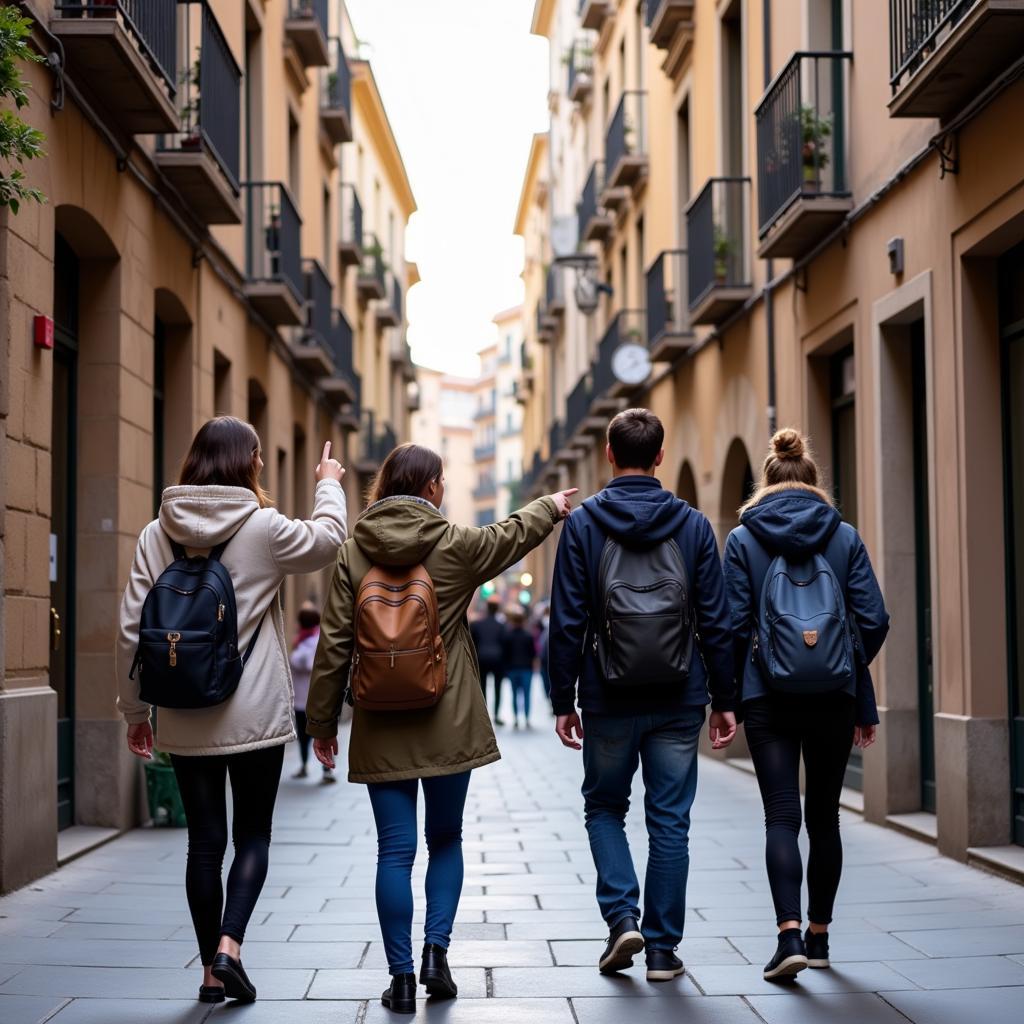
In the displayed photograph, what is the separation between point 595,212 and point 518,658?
290 inches

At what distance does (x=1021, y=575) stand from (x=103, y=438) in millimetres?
5832

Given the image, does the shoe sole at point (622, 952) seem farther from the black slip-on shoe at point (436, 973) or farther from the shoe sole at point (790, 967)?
the black slip-on shoe at point (436, 973)

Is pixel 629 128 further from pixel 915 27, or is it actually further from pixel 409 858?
pixel 409 858

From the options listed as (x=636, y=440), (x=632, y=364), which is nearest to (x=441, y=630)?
(x=636, y=440)

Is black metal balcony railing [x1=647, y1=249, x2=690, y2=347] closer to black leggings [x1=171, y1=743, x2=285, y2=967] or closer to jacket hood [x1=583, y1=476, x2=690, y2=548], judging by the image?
jacket hood [x1=583, y1=476, x2=690, y2=548]

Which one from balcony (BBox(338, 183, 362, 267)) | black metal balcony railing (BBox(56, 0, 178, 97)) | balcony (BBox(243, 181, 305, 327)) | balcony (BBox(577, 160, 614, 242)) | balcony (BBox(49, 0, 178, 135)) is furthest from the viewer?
balcony (BBox(338, 183, 362, 267))

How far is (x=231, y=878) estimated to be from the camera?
17.9ft

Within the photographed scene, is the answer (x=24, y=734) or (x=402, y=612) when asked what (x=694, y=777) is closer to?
(x=402, y=612)

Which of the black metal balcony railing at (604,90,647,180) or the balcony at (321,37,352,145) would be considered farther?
the balcony at (321,37,352,145)

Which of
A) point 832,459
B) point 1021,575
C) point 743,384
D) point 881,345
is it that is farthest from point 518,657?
point 1021,575

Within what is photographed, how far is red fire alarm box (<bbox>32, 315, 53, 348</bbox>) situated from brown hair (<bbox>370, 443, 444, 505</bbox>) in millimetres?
3763

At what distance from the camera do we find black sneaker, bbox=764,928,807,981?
226 inches

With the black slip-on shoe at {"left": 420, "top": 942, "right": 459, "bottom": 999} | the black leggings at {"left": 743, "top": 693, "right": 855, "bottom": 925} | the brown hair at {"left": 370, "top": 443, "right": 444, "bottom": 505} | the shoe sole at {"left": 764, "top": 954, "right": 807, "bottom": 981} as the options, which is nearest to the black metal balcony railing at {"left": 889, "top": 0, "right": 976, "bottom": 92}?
the black leggings at {"left": 743, "top": 693, "right": 855, "bottom": 925}

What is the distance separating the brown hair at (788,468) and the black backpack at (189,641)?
2.02 m
